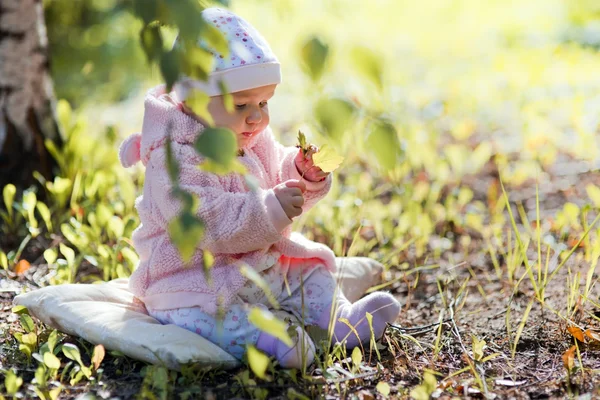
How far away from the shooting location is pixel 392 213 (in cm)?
317

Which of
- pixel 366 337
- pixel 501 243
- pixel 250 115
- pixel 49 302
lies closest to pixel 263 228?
pixel 250 115

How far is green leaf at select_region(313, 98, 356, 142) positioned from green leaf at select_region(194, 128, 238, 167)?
173 millimetres

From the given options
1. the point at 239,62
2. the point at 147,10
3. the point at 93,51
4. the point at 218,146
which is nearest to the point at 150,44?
the point at 147,10

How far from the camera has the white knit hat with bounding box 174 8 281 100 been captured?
6.28 ft

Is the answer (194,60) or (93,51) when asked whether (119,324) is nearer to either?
(194,60)

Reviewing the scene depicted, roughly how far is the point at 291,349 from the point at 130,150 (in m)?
0.76

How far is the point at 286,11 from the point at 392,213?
1584mm

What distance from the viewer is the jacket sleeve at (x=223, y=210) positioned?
1.89 metres

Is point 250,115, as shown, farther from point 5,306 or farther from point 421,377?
point 5,306

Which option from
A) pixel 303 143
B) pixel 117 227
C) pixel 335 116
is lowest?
pixel 117 227

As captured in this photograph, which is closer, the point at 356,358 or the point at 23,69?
the point at 356,358

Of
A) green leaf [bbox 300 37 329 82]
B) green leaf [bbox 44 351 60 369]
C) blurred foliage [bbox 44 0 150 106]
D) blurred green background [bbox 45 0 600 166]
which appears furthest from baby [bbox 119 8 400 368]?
blurred foliage [bbox 44 0 150 106]

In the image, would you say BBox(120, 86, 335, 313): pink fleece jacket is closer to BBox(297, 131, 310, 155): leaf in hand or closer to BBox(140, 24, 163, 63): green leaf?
BBox(297, 131, 310, 155): leaf in hand

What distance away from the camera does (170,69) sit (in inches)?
51.5
